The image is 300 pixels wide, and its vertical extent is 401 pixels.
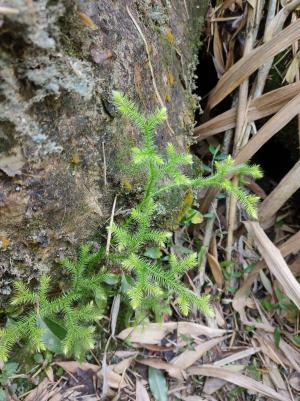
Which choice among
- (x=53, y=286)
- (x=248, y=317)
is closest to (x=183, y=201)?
(x=53, y=286)

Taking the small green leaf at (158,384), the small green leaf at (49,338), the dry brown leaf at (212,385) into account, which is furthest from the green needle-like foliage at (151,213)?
the dry brown leaf at (212,385)

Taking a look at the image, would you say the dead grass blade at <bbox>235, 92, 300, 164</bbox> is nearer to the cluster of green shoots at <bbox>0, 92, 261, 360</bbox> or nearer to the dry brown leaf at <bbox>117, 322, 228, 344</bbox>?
the cluster of green shoots at <bbox>0, 92, 261, 360</bbox>

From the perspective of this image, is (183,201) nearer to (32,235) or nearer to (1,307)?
(32,235)

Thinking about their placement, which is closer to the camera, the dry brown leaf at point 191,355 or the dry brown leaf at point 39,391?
the dry brown leaf at point 39,391

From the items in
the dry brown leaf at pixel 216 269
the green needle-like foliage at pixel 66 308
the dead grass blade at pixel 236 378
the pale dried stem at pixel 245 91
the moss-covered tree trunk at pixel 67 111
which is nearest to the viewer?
the moss-covered tree trunk at pixel 67 111

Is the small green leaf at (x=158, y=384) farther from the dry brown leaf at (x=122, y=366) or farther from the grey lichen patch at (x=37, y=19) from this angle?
the grey lichen patch at (x=37, y=19)

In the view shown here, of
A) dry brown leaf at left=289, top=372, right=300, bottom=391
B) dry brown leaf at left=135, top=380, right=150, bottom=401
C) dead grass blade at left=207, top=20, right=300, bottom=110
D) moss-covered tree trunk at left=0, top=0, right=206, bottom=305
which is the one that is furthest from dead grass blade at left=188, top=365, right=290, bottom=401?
dead grass blade at left=207, top=20, right=300, bottom=110
